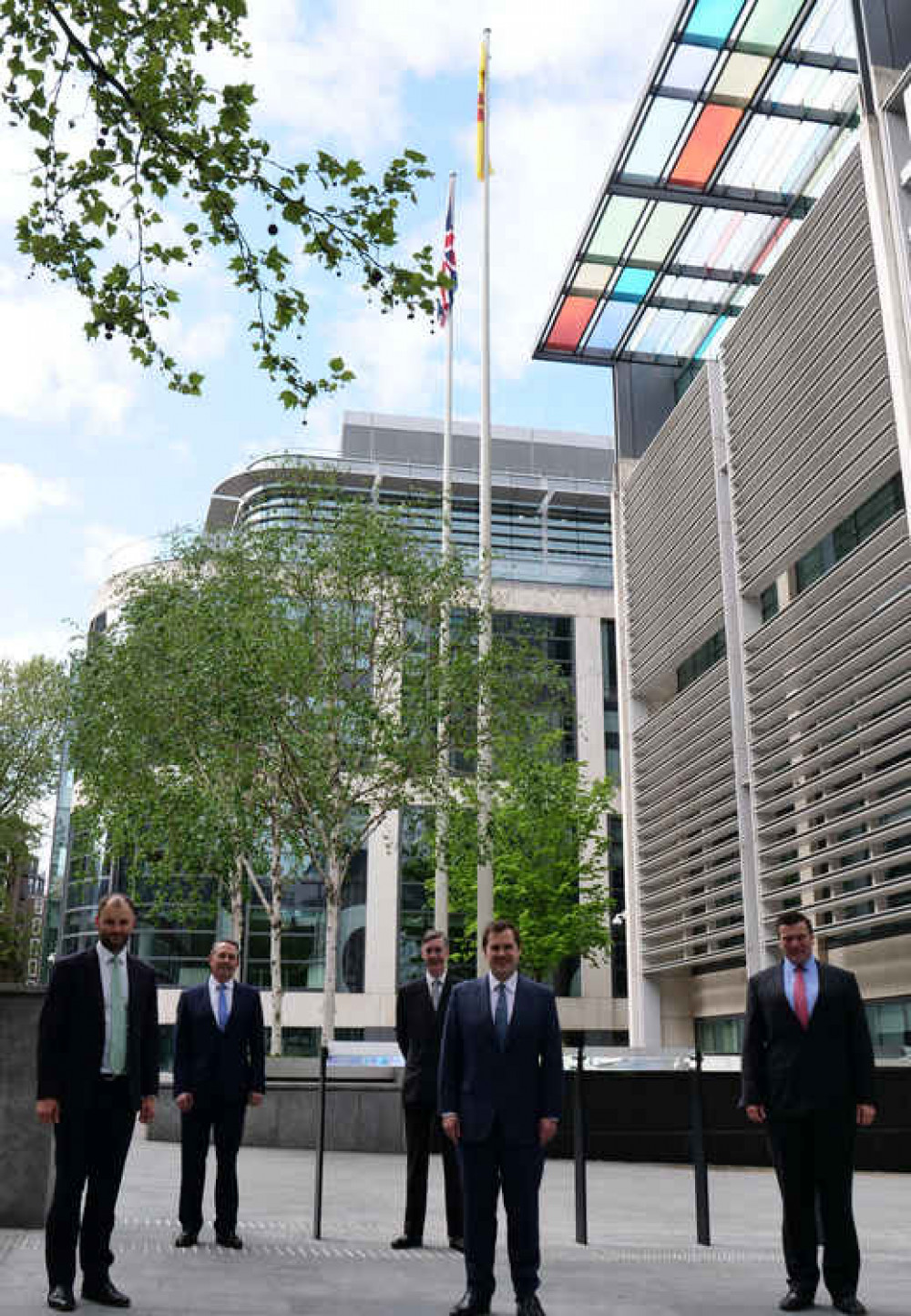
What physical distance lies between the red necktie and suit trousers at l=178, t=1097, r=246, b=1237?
3782mm

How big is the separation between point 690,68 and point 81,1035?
66.5 ft

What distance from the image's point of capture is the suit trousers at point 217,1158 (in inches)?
316

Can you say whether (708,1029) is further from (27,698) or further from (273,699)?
(27,698)

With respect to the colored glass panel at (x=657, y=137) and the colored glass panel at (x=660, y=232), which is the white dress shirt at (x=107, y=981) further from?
the colored glass panel at (x=660, y=232)

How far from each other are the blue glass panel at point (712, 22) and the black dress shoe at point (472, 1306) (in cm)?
2012

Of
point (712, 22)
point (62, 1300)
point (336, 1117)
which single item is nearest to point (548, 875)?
point (336, 1117)

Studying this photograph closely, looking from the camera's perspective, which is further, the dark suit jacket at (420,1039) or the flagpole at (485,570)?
the flagpole at (485,570)

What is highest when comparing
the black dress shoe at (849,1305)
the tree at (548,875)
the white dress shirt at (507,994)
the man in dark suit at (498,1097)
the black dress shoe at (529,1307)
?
the tree at (548,875)

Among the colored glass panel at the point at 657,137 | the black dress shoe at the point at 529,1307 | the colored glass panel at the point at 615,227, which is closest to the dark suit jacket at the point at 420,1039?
the black dress shoe at the point at 529,1307

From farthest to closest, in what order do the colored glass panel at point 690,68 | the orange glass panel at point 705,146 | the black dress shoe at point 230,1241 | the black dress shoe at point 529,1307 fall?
1. the orange glass panel at point 705,146
2. the colored glass panel at point 690,68
3. the black dress shoe at point 230,1241
4. the black dress shoe at point 529,1307

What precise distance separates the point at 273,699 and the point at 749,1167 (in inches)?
450

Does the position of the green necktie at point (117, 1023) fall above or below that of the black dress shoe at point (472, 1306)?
above

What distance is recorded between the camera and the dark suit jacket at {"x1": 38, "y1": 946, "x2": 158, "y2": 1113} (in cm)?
609

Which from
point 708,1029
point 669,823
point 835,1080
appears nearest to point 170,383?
point 835,1080
